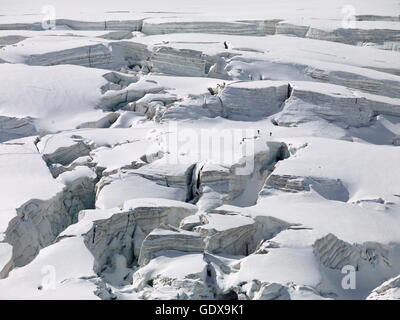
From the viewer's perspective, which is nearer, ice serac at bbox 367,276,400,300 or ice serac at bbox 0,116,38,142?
ice serac at bbox 367,276,400,300

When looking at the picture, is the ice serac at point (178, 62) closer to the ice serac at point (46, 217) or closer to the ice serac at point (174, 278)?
the ice serac at point (46, 217)

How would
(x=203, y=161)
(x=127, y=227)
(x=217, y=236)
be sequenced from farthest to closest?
1. (x=203, y=161)
2. (x=127, y=227)
3. (x=217, y=236)

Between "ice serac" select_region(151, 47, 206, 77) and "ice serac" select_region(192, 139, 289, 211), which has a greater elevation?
"ice serac" select_region(151, 47, 206, 77)

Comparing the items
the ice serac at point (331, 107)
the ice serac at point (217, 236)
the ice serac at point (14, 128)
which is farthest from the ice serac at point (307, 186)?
the ice serac at point (14, 128)

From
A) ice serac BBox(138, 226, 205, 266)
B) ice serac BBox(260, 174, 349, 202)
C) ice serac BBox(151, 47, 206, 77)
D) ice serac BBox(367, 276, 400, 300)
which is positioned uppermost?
ice serac BBox(151, 47, 206, 77)

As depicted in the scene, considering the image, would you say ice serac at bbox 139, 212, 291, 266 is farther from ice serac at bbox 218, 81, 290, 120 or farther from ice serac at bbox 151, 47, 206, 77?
ice serac at bbox 151, 47, 206, 77

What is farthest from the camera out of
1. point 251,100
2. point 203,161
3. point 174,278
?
point 251,100

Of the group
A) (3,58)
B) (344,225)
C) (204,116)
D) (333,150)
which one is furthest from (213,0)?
(344,225)

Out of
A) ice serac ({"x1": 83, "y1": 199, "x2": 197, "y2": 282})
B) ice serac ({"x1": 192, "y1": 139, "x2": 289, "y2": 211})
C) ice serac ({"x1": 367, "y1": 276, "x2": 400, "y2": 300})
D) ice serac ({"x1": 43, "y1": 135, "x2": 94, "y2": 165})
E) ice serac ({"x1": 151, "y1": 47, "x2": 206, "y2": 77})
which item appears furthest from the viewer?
ice serac ({"x1": 151, "y1": 47, "x2": 206, "y2": 77})

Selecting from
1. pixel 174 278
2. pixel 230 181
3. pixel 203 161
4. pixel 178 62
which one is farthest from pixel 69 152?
pixel 174 278

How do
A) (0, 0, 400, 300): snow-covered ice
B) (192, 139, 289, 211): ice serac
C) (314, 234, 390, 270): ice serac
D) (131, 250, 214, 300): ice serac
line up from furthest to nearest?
(192, 139, 289, 211): ice serac → (314, 234, 390, 270): ice serac → (0, 0, 400, 300): snow-covered ice → (131, 250, 214, 300): ice serac

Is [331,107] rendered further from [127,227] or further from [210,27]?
[210,27]

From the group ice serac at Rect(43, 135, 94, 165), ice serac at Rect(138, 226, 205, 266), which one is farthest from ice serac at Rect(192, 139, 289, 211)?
ice serac at Rect(43, 135, 94, 165)

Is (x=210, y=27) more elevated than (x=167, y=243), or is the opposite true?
(x=210, y=27)
